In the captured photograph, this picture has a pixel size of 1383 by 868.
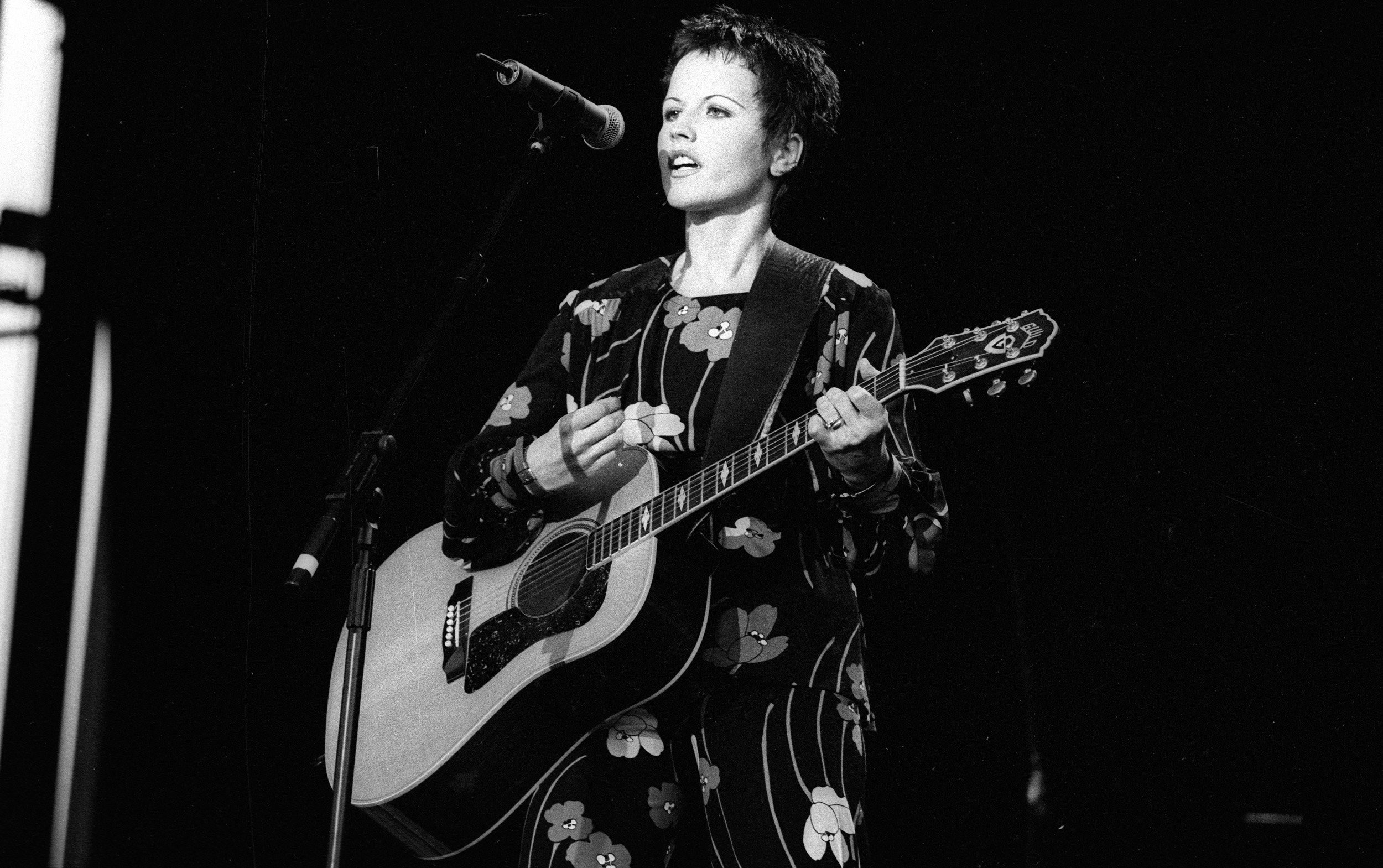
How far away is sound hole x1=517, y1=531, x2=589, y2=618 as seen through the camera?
80.5 inches

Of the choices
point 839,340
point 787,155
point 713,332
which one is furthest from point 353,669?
point 787,155

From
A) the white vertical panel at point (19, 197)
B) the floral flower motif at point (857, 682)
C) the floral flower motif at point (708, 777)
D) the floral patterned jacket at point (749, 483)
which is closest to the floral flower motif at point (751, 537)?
the floral patterned jacket at point (749, 483)

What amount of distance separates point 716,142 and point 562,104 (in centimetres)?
30

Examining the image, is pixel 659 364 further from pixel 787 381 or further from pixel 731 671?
pixel 731 671

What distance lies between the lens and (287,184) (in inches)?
112

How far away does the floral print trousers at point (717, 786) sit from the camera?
176 centimetres

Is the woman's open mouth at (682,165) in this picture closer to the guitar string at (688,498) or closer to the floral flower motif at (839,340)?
the floral flower motif at (839,340)

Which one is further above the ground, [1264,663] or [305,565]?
[305,565]

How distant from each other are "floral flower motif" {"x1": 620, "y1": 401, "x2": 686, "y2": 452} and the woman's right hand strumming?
1.6 inches

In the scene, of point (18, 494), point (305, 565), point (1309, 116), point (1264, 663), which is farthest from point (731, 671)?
point (18, 494)

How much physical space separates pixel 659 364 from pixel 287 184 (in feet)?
3.96

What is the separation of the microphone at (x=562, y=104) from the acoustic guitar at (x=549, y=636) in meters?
0.57

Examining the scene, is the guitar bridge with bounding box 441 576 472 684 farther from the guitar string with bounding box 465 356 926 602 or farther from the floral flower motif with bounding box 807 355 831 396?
the floral flower motif with bounding box 807 355 831 396

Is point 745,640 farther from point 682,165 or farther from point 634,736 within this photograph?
point 682,165
